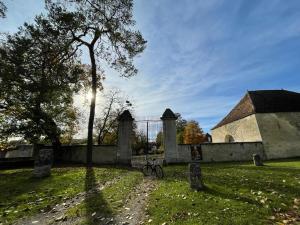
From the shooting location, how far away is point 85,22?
57.4 feet

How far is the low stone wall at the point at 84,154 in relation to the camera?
1844 centimetres

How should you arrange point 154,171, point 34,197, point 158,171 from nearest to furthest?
1. point 34,197
2. point 158,171
3. point 154,171

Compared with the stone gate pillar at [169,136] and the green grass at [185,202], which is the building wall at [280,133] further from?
the green grass at [185,202]

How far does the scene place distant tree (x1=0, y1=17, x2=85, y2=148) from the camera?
16.6 meters

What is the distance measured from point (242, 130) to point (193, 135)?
18.1 m

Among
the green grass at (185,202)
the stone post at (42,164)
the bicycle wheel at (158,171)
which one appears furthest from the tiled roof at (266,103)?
the stone post at (42,164)

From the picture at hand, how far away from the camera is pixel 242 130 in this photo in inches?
1122

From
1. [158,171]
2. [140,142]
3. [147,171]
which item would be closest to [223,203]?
[158,171]

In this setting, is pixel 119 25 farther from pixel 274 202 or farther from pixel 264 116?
pixel 264 116

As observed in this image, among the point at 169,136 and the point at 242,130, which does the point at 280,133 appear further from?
the point at 169,136

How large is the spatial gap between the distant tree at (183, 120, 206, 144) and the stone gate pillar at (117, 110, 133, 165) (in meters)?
30.4

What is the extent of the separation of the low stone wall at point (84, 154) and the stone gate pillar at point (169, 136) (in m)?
4.37

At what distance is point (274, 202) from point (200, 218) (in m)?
2.35

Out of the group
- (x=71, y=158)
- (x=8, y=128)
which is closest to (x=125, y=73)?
(x=71, y=158)
